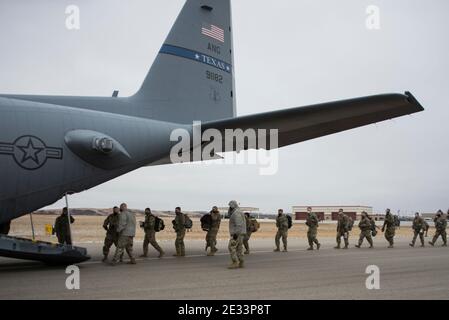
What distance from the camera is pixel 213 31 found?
15523 millimetres

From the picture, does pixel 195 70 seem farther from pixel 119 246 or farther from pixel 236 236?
pixel 119 246

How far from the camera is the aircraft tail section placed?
14.2 m

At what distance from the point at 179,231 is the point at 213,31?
711cm

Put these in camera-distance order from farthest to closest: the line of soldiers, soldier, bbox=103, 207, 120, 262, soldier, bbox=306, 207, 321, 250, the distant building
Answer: the distant building → soldier, bbox=306, 207, 321, 250 → soldier, bbox=103, 207, 120, 262 → the line of soldiers

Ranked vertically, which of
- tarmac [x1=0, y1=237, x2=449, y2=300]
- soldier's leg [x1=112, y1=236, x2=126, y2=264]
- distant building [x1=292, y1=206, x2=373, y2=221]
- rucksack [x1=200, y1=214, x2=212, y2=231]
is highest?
rucksack [x1=200, y1=214, x2=212, y2=231]

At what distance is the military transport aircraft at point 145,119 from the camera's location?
10344mm

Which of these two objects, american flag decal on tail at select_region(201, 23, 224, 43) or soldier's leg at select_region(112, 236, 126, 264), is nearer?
soldier's leg at select_region(112, 236, 126, 264)

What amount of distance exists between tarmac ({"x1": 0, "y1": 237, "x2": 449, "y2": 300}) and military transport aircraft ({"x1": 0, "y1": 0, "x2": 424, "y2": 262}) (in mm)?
2332

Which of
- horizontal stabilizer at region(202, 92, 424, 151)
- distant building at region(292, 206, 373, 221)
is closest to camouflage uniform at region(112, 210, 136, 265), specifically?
horizontal stabilizer at region(202, 92, 424, 151)

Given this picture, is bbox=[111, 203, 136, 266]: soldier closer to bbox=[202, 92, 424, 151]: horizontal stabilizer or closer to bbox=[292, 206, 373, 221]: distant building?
bbox=[202, 92, 424, 151]: horizontal stabilizer

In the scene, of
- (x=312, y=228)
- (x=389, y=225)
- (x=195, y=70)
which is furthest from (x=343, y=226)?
(x=195, y=70)

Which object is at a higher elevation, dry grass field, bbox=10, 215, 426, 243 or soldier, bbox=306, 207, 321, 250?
soldier, bbox=306, 207, 321, 250
